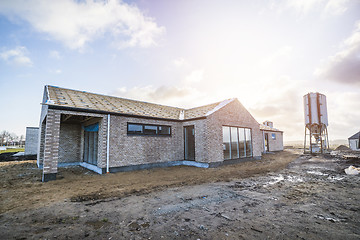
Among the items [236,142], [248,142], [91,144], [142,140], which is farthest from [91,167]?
[248,142]

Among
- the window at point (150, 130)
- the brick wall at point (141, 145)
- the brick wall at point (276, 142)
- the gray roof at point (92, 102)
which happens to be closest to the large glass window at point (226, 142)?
the gray roof at point (92, 102)

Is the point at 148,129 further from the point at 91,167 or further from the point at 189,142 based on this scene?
the point at 91,167

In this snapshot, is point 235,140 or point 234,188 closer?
point 234,188

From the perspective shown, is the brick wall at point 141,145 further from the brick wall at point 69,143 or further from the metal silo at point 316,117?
the metal silo at point 316,117

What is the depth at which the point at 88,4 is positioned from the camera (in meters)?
6.96

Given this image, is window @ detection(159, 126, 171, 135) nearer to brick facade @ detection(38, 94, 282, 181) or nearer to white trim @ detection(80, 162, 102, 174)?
brick facade @ detection(38, 94, 282, 181)

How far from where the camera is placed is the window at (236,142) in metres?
11.9

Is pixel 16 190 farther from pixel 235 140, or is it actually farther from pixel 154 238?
pixel 235 140

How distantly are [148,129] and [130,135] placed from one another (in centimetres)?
129

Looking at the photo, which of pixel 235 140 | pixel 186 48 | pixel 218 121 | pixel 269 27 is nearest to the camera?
Result: pixel 269 27

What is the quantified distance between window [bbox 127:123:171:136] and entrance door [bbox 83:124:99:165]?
1940mm

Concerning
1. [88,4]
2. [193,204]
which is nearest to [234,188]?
[193,204]

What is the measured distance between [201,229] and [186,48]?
9840mm

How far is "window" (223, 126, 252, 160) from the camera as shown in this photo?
1192 cm
